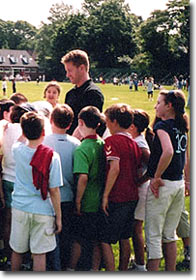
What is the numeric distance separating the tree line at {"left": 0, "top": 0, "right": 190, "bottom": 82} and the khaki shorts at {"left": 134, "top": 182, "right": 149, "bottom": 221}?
45.9 inches

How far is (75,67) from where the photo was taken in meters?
2.93

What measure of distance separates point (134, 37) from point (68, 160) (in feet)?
5.65

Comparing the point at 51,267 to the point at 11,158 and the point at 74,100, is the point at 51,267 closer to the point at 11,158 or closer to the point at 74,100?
the point at 11,158

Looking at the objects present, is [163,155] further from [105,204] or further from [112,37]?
[112,37]

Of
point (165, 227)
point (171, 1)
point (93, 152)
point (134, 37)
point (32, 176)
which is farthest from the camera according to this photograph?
point (134, 37)

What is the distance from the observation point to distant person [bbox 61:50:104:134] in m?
2.90

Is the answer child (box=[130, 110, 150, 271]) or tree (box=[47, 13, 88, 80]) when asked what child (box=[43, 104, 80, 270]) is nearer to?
child (box=[130, 110, 150, 271])

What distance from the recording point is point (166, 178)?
8.52ft

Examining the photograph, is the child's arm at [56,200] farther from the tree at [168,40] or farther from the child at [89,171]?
the tree at [168,40]

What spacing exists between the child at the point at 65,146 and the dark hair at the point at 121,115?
Answer: 0.27m

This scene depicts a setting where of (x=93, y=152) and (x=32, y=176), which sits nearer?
(x=32, y=176)

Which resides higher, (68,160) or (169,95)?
(169,95)

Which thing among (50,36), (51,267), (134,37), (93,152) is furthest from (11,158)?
(134,37)

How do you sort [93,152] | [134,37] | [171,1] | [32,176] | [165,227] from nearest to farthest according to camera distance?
[32,176] < [93,152] < [165,227] < [171,1] < [134,37]
